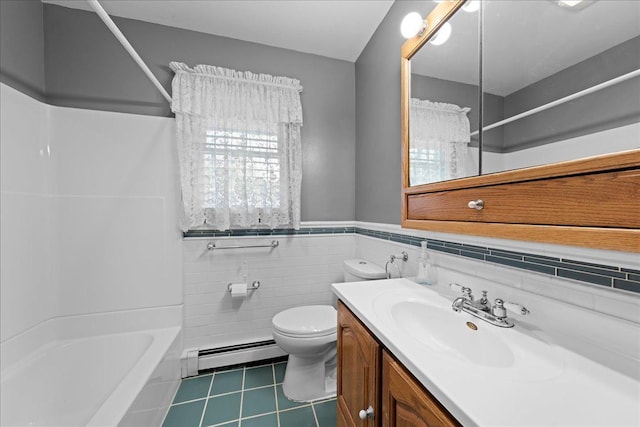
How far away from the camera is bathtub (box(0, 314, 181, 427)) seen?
113 centimetres

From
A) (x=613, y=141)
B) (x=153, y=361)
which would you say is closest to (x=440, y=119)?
(x=613, y=141)

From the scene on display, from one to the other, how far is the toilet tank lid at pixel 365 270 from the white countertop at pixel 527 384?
82 centimetres

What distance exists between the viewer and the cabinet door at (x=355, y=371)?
78 centimetres

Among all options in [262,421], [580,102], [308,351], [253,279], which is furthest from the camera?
[253,279]

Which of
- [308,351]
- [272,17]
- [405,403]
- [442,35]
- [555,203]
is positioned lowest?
[308,351]

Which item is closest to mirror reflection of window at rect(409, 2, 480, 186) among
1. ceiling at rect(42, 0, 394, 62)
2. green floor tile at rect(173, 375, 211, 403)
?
ceiling at rect(42, 0, 394, 62)

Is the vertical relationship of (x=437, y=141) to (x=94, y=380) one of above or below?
above

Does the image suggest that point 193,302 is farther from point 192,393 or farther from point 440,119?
point 440,119

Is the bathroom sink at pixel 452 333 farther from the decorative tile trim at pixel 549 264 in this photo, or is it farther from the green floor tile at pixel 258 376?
the green floor tile at pixel 258 376

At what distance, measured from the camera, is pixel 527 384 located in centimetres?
50

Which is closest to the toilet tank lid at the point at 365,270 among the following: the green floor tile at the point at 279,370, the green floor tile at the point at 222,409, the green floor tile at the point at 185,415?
the green floor tile at the point at 279,370

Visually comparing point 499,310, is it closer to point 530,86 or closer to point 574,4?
point 530,86

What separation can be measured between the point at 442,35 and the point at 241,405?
88.8 inches

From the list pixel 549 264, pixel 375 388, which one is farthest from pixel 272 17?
pixel 375 388
